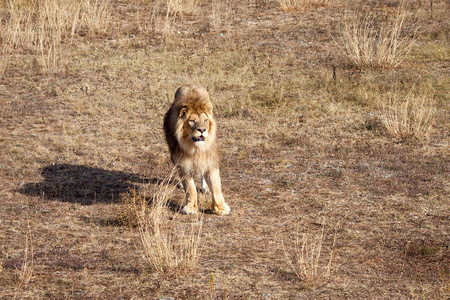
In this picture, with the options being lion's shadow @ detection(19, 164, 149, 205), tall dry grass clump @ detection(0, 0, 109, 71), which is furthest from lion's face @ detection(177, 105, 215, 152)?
tall dry grass clump @ detection(0, 0, 109, 71)

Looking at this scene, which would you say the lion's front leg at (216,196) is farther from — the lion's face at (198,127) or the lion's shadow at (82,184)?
the lion's shadow at (82,184)

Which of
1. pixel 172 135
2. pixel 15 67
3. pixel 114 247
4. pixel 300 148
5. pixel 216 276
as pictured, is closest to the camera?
pixel 216 276

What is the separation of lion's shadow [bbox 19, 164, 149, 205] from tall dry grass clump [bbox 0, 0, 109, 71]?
17.5 feet

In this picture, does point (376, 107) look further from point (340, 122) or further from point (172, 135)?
point (172, 135)

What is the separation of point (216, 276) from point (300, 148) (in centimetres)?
462

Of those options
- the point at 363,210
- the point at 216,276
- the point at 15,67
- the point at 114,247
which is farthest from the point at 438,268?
the point at 15,67

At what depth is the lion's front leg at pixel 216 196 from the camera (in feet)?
26.6

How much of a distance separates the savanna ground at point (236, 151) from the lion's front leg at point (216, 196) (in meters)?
0.15

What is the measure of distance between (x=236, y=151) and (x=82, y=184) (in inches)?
107

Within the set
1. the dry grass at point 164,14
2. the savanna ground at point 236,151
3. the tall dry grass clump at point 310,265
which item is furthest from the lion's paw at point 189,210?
the dry grass at point 164,14

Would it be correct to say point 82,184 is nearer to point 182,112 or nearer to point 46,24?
point 182,112

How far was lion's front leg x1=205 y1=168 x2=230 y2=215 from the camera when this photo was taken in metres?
8.10

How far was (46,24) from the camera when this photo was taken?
16.4 m

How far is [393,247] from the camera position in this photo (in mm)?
7195
